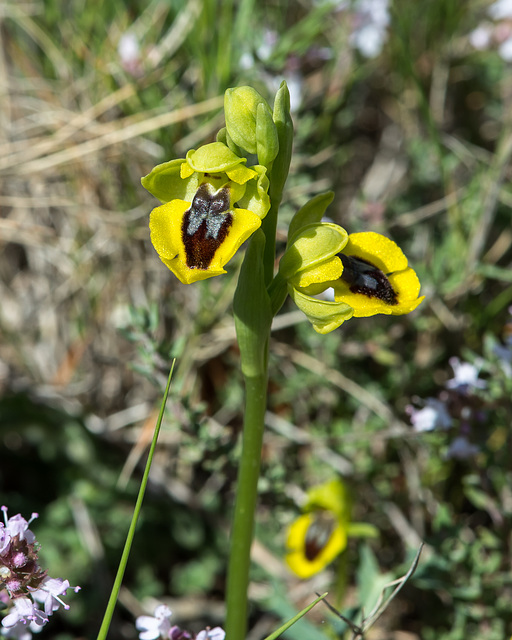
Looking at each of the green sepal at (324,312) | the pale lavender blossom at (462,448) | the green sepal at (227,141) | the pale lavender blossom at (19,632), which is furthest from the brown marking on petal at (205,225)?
the pale lavender blossom at (462,448)

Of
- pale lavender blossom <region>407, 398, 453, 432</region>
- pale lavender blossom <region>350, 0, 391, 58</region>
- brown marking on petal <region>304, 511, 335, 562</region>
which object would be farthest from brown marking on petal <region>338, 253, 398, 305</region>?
pale lavender blossom <region>350, 0, 391, 58</region>

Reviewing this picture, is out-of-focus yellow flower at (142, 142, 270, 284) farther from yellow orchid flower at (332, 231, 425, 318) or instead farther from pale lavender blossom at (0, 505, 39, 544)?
pale lavender blossom at (0, 505, 39, 544)

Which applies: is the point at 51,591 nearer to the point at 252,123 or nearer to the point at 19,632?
the point at 19,632

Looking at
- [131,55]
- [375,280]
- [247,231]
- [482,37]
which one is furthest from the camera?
[482,37]

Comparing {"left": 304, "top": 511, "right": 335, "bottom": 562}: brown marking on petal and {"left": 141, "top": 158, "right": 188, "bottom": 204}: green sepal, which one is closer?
{"left": 141, "top": 158, "right": 188, "bottom": 204}: green sepal

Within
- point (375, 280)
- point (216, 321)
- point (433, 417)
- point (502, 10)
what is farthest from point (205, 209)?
point (502, 10)

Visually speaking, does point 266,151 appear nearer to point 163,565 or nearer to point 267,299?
point 267,299
